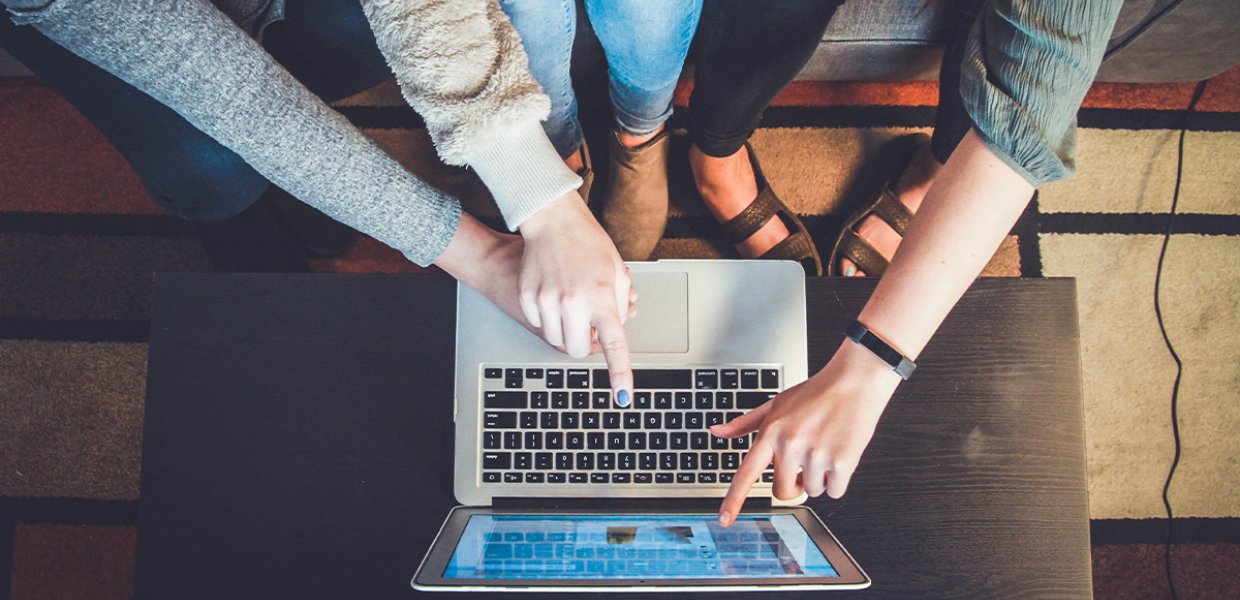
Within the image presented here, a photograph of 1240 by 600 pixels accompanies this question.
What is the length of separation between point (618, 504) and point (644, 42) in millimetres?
525

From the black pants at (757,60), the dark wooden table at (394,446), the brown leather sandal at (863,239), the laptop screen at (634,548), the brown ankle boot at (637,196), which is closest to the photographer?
the laptop screen at (634,548)

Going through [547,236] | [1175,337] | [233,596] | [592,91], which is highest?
[547,236]

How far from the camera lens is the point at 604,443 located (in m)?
0.68

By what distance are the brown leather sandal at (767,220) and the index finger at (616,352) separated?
1.97ft

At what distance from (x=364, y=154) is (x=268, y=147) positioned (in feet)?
0.27

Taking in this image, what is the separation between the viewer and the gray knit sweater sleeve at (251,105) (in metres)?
0.56

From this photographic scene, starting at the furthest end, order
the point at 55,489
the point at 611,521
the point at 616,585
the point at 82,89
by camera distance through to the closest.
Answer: the point at 55,489 → the point at 82,89 → the point at 611,521 → the point at 616,585

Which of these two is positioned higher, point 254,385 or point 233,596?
point 254,385

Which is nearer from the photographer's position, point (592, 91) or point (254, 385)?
point (254, 385)

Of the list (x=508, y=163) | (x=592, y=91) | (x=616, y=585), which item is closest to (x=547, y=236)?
(x=508, y=163)

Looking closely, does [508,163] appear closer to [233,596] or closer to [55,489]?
[233,596]

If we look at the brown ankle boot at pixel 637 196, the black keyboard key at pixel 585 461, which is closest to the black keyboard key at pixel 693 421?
the black keyboard key at pixel 585 461

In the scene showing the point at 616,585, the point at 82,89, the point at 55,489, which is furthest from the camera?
the point at 55,489

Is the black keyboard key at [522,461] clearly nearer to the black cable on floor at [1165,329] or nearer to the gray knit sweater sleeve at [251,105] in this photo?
the gray knit sweater sleeve at [251,105]
